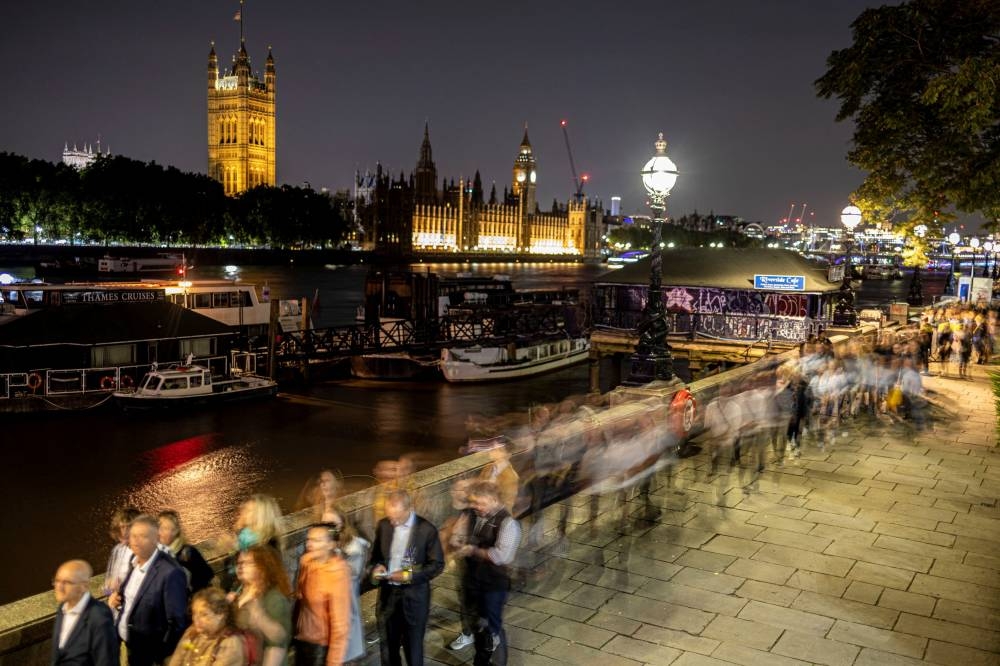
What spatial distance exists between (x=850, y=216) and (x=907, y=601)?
49.7 feet

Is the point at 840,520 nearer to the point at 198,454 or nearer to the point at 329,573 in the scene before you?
the point at 329,573

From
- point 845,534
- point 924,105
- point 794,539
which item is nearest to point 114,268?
point 924,105

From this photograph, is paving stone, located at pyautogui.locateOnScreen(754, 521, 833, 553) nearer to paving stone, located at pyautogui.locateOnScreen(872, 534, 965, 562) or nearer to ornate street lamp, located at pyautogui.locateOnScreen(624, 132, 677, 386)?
paving stone, located at pyautogui.locateOnScreen(872, 534, 965, 562)

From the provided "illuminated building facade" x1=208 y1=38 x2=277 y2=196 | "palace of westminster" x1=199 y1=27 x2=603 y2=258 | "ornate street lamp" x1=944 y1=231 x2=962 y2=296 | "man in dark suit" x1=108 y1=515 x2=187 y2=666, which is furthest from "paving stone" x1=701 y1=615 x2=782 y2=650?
"illuminated building facade" x1=208 y1=38 x2=277 y2=196

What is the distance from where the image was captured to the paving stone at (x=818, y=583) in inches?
281

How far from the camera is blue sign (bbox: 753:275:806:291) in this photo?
2249cm

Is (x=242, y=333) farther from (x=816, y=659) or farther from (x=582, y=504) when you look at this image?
(x=816, y=659)

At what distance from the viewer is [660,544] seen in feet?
27.0

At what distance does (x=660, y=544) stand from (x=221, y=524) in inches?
532

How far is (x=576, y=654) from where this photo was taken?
6.01m

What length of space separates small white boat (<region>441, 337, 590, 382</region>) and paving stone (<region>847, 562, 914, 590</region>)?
28.0 meters

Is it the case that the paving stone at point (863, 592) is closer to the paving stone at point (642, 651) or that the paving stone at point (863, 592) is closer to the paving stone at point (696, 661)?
the paving stone at point (696, 661)

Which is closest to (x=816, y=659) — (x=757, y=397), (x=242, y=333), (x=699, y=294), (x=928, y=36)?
(x=757, y=397)

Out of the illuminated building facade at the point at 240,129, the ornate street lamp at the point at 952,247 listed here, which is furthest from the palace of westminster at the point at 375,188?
the ornate street lamp at the point at 952,247
